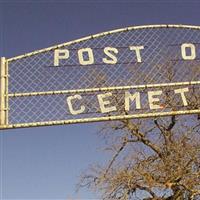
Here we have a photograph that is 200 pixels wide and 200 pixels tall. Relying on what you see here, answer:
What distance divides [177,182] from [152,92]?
931cm

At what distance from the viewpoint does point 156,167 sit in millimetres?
15867

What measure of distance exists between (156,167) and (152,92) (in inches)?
388

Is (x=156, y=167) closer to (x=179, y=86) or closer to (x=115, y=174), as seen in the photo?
(x=115, y=174)

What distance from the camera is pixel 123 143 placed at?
1730 cm

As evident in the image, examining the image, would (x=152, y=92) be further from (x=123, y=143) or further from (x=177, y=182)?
(x=123, y=143)

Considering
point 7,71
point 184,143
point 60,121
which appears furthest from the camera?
point 184,143

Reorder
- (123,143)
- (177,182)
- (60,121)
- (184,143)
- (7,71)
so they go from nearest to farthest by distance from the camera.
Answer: (60,121) < (7,71) < (177,182) < (184,143) < (123,143)

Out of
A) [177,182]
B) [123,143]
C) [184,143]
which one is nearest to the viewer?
[177,182]

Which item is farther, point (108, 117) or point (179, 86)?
point (179, 86)

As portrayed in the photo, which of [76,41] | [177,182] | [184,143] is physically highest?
[76,41]

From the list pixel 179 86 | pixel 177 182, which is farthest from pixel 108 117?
pixel 177 182

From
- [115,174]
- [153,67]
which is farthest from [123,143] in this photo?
[153,67]

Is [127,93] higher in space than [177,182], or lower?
higher

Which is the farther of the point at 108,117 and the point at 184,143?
the point at 184,143
